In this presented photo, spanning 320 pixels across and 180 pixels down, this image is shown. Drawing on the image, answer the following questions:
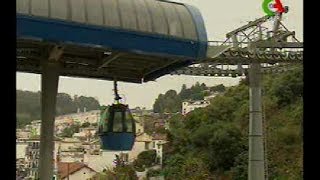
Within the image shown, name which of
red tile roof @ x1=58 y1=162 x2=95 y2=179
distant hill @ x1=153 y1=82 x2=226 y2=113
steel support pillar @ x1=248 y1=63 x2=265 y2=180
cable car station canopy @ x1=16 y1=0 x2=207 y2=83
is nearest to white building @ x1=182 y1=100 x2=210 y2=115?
distant hill @ x1=153 y1=82 x2=226 y2=113

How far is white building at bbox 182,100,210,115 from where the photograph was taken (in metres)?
13.1

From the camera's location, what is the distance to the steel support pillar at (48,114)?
3998 mm

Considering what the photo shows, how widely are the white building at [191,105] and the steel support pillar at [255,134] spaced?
300 cm

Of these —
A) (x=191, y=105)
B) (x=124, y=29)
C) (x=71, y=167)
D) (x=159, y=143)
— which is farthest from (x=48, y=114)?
(x=191, y=105)

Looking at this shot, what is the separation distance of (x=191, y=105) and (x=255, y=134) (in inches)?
153

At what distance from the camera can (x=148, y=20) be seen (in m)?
3.40

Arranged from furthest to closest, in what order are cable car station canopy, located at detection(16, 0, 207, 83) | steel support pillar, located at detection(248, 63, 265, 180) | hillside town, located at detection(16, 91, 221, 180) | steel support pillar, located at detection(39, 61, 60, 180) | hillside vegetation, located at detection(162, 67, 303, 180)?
hillside vegetation, located at detection(162, 67, 303, 180) < steel support pillar, located at detection(248, 63, 265, 180) < hillside town, located at detection(16, 91, 221, 180) < steel support pillar, located at detection(39, 61, 60, 180) < cable car station canopy, located at detection(16, 0, 207, 83)

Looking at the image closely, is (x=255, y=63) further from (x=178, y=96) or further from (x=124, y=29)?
(x=124, y=29)

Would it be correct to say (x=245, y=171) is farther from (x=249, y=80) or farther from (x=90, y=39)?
(x=90, y=39)

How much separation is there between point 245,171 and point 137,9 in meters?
9.11

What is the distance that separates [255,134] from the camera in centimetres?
999

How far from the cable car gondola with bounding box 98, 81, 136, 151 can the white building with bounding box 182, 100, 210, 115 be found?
8643 mm

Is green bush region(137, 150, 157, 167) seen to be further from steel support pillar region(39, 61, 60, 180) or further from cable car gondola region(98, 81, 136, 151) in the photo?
steel support pillar region(39, 61, 60, 180)
